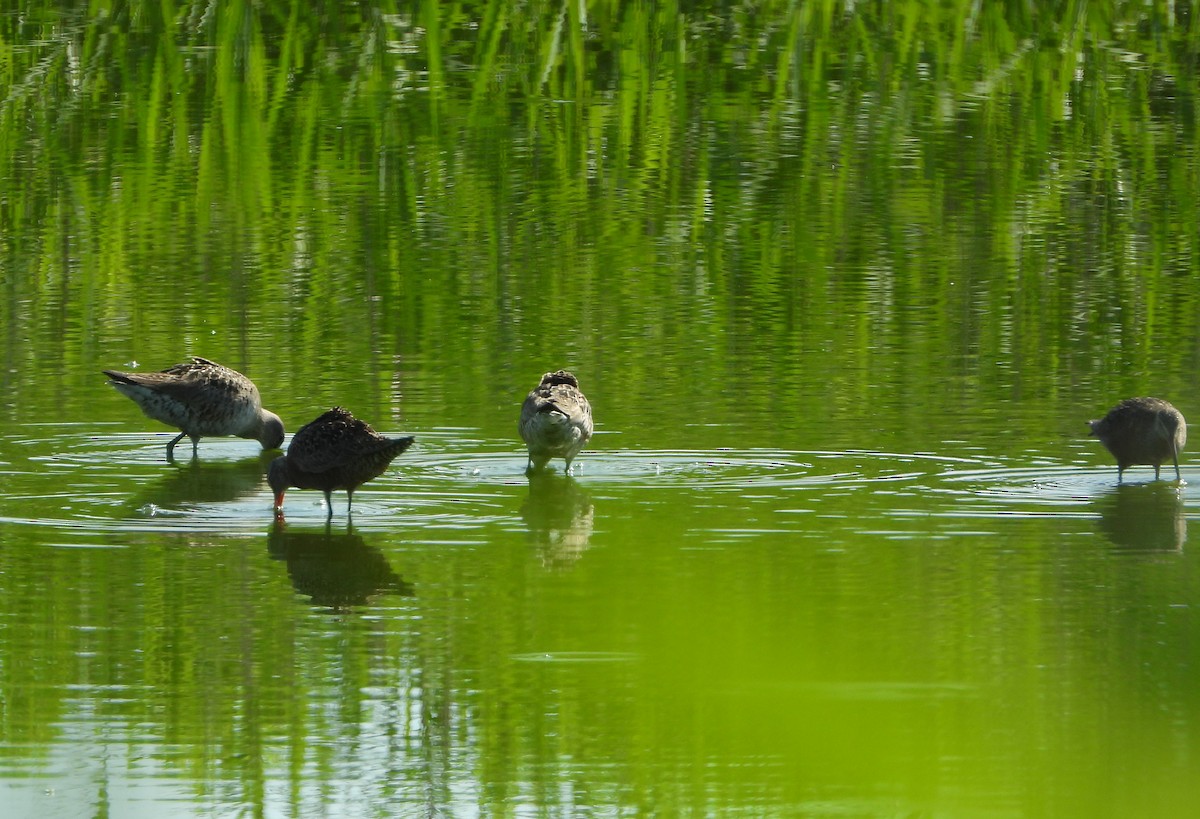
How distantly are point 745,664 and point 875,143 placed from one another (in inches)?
669

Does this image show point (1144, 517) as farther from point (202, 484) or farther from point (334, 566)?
point (202, 484)

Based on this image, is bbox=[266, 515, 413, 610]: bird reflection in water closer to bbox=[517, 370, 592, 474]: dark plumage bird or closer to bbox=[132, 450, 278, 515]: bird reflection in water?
bbox=[132, 450, 278, 515]: bird reflection in water

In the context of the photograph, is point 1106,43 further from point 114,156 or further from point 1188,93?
point 114,156

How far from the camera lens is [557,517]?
10109 millimetres

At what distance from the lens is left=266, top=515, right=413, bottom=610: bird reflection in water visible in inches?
335

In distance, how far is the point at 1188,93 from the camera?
22219mm

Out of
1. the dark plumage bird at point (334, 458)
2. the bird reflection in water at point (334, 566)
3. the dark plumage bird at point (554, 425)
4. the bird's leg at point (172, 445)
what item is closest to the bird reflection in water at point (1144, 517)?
the dark plumage bird at point (554, 425)

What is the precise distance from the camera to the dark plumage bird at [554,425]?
10.9 metres

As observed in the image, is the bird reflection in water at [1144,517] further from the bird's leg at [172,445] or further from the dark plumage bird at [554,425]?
the bird's leg at [172,445]

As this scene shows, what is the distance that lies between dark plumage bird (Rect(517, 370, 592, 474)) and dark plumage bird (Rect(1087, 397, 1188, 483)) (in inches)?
107

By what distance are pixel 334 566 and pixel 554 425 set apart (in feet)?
7.02

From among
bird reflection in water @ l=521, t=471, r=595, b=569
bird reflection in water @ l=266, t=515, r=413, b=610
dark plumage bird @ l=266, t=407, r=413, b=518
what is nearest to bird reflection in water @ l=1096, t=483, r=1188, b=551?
bird reflection in water @ l=521, t=471, r=595, b=569

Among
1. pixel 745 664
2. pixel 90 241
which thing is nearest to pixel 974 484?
pixel 745 664

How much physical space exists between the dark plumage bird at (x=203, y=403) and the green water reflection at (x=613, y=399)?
243 millimetres
